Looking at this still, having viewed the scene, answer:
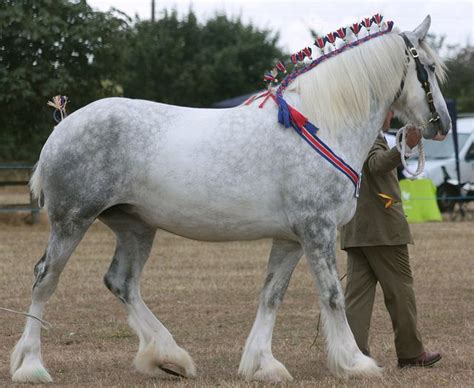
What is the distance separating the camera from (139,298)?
6.62 meters

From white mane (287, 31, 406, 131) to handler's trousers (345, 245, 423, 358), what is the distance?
1.01 meters

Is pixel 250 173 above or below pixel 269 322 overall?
above

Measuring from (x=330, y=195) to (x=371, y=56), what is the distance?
983mm

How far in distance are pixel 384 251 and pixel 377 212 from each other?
10.7 inches

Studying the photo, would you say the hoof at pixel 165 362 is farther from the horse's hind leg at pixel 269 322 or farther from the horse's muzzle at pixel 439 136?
the horse's muzzle at pixel 439 136

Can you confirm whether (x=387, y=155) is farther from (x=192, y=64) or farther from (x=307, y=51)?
(x=192, y=64)

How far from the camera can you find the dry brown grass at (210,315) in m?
Result: 6.54

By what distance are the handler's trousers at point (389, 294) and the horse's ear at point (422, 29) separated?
1423mm

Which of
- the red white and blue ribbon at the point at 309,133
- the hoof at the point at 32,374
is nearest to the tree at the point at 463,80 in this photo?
the red white and blue ribbon at the point at 309,133

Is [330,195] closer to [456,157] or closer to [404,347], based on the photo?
[404,347]

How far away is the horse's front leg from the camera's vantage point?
6.02 m

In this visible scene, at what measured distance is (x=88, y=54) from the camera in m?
19.4

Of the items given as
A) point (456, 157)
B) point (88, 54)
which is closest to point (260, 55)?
point (456, 157)

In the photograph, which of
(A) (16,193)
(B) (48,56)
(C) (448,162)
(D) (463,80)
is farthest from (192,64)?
(B) (48,56)
